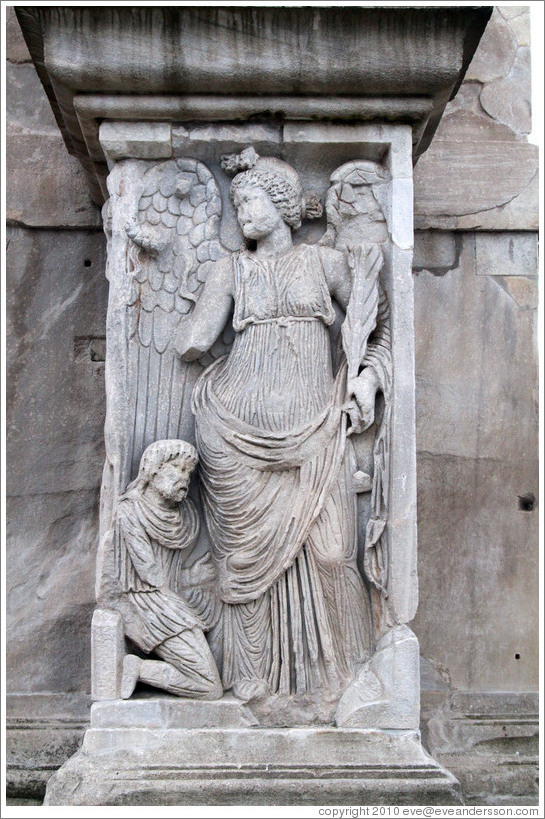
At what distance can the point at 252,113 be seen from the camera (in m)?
3.87

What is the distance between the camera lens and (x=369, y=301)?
3.84m

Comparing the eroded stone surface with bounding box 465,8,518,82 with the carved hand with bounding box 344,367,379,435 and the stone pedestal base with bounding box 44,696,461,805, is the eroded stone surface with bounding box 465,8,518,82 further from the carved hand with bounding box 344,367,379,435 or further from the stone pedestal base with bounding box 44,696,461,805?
the stone pedestal base with bounding box 44,696,461,805

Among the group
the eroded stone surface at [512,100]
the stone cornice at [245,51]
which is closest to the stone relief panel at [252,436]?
the stone cornice at [245,51]

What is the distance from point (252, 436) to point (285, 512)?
31cm

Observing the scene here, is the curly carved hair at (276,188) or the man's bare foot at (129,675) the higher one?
the curly carved hair at (276,188)

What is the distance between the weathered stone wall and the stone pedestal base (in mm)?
1076

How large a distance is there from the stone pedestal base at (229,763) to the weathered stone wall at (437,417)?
1.08 m


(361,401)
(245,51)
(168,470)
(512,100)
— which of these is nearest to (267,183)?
(245,51)

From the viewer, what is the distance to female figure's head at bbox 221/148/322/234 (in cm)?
390

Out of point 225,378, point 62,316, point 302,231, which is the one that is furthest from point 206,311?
point 62,316

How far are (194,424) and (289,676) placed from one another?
102 cm

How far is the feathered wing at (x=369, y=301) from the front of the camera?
147 inches

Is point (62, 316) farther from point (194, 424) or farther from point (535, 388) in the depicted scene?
point (535, 388)

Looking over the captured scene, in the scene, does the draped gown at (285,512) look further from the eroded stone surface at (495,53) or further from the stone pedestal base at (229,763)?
the eroded stone surface at (495,53)
